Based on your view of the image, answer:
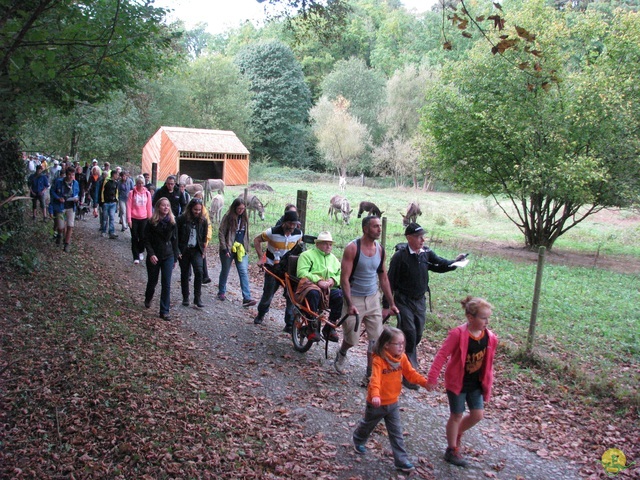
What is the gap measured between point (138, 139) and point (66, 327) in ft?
118

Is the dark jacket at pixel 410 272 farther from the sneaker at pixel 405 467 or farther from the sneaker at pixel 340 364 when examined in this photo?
the sneaker at pixel 405 467

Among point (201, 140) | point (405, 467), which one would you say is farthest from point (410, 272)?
point (201, 140)

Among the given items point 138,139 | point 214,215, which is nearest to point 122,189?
point 214,215

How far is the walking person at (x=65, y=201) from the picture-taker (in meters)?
11.7

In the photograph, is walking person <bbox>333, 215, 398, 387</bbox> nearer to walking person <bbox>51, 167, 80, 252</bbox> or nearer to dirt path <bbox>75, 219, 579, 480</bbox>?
dirt path <bbox>75, 219, 579, 480</bbox>

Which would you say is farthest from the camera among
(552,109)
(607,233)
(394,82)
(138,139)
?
(394,82)

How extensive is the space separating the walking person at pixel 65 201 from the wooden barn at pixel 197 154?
2620 centimetres

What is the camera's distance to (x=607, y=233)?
2781cm

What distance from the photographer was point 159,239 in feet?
27.8

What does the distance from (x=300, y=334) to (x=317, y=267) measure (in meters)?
1.04

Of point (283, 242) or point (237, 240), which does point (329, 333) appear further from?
point (237, 240)

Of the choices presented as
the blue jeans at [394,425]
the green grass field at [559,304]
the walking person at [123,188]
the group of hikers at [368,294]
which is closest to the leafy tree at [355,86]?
the green grass field at [559,304]

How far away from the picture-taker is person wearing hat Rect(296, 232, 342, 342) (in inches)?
273

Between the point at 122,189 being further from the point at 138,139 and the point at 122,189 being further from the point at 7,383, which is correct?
the point at 138,139
